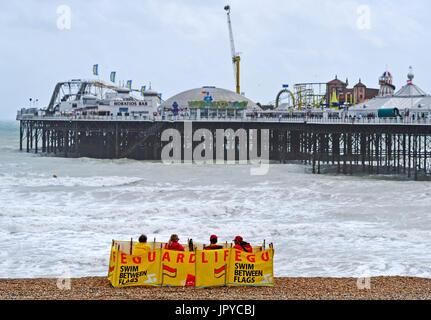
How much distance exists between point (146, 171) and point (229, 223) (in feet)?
107

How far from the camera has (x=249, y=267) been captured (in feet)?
53.9

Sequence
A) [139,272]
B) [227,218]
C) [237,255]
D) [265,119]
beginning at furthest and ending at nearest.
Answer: [265,119]
[227,218]
[139,272]
[237,255]

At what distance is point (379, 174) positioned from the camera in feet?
191

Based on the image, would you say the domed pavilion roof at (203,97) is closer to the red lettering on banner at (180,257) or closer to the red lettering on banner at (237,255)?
the red lettering on banner at (180,257)

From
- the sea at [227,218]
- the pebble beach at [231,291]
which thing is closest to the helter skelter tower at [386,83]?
the sea at [227,218]

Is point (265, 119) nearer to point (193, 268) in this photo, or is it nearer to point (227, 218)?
point (227, 218)

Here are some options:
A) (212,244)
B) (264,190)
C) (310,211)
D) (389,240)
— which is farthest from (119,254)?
(264,190)

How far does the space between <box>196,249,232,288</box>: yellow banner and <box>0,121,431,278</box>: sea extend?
419 cm

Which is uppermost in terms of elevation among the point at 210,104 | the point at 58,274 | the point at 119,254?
the point at 210,104

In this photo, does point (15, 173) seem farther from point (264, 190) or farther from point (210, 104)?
point (210, 104)

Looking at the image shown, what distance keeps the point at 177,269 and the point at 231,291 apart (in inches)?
64.0

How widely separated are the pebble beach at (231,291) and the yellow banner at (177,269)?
0.21 metres

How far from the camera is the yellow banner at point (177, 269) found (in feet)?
53.9

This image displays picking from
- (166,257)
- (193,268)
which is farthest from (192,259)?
(166,257)
